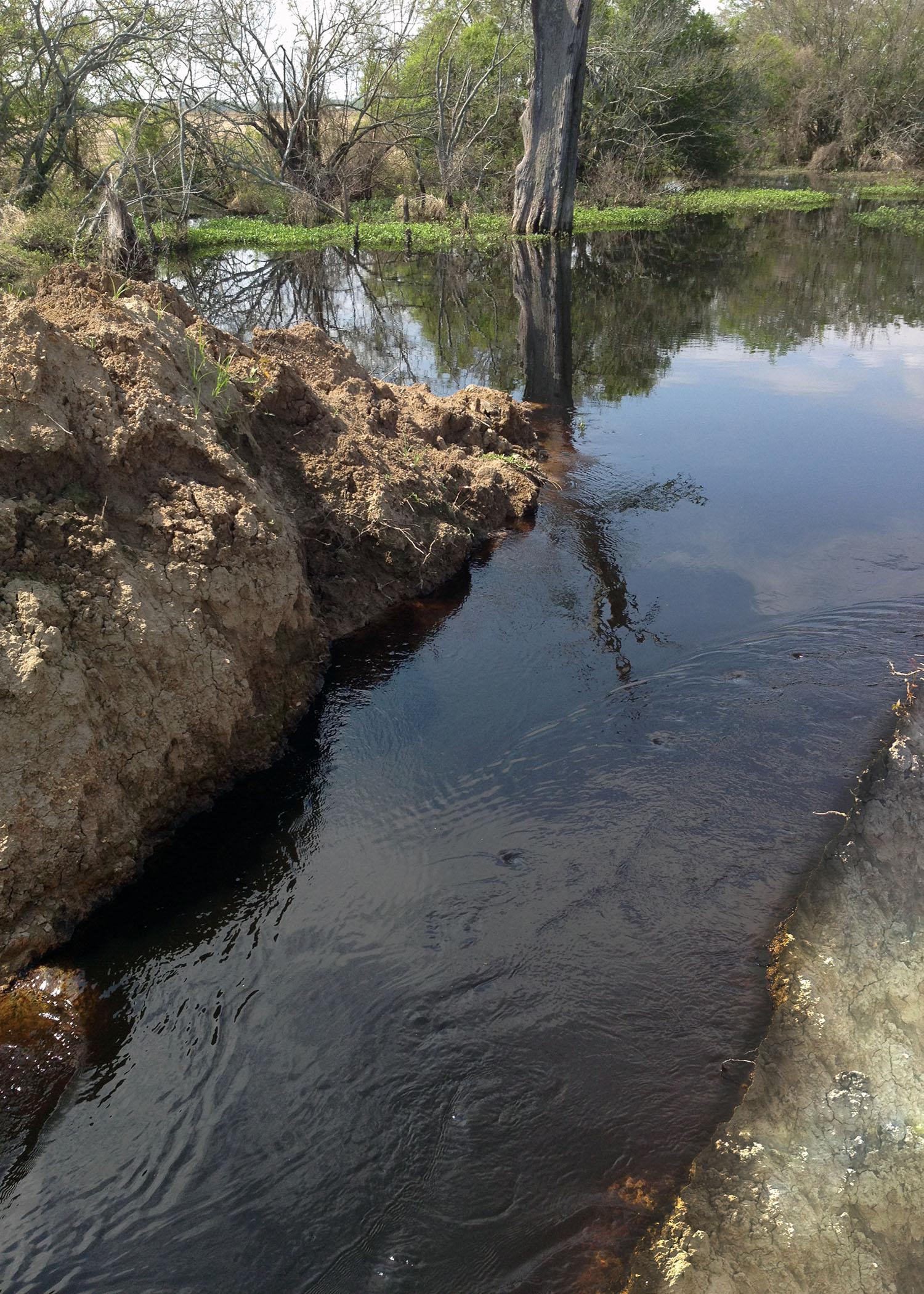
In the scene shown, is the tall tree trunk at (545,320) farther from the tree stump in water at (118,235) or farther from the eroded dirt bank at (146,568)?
the tree stump in water at (118,235)

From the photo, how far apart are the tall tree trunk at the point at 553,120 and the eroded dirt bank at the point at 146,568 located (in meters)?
18.0

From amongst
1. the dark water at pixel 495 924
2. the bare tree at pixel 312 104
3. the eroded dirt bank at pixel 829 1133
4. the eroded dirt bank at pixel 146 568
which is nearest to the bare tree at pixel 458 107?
the bare tree at pixel 312 104

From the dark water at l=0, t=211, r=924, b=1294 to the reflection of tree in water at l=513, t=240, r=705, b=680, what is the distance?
1.5 inches

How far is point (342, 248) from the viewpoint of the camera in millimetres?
23141

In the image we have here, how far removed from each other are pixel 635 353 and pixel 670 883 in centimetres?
1038

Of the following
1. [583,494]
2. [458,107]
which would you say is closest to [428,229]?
[458,107]

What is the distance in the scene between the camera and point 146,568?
4516 mm

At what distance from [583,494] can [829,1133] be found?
5.99m

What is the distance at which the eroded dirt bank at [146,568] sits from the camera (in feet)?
12.6

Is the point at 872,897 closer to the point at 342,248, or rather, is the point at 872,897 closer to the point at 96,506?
the point at 96,506

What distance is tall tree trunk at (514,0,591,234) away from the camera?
20.0 m

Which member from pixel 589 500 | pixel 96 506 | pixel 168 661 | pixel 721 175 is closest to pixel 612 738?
pixel 168 661

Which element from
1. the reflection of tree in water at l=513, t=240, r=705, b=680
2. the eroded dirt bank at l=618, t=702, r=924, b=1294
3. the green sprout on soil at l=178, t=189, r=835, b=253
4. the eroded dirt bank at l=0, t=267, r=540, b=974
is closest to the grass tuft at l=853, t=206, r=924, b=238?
the green sprout on soil at l=178, t=189, r=835, b=253

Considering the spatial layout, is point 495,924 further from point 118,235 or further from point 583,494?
point 118,235
